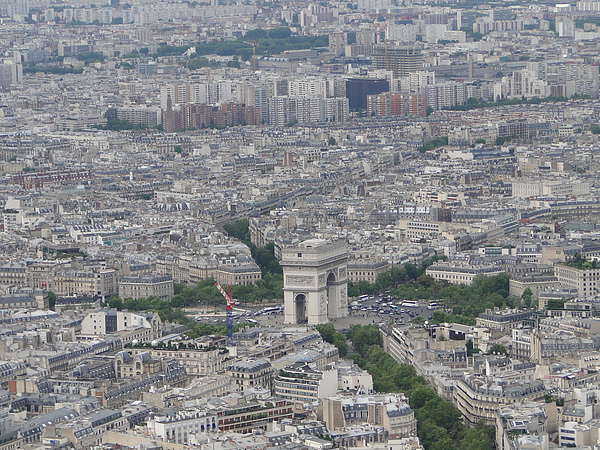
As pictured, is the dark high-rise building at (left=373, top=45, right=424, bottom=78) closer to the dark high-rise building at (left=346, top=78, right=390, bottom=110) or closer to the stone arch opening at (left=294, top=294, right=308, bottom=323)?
the dark high-rise building at (left=346, top=78, right=390, bottom=110)

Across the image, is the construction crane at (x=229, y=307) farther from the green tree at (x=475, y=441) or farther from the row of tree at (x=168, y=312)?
the green tree at (x=475, y=441)

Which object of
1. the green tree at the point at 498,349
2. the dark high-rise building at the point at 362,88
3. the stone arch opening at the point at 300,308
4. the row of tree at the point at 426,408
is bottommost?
the dark high-rise building at the point at 362,88

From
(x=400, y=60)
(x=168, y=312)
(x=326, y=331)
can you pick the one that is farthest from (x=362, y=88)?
(x=326, y=331)

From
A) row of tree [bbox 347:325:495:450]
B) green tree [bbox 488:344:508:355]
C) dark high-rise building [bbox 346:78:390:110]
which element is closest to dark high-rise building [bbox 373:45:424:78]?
dark high-rise building [bbox 346:78:390:110]

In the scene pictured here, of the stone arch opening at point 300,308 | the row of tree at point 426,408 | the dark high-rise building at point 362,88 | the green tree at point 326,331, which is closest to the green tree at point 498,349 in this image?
the row of tree at point 426,408

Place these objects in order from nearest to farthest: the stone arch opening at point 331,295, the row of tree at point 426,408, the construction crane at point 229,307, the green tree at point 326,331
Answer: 1. the row of tree at point 426,408
2. the construction crane at point 229,307
3. the green tree at point 326,331
4. the stone arch opening at point 331,295

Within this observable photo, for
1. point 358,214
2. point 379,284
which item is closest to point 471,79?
point 358,214
